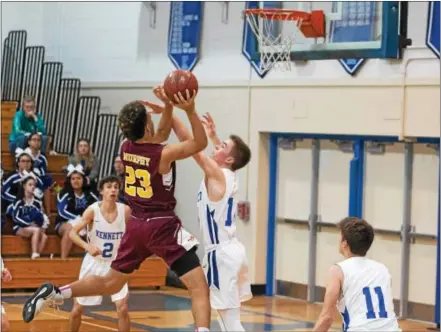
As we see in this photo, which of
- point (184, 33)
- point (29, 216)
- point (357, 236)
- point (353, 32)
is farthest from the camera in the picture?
point (184, 33)

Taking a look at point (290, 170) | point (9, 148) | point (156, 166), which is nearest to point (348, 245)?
point (156, 166)

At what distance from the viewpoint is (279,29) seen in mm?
13109

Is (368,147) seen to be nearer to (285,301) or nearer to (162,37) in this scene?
(285,301)

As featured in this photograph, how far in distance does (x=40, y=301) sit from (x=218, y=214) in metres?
1.50

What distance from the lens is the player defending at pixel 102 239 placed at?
31.3 feet

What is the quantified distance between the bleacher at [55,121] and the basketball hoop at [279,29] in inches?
135

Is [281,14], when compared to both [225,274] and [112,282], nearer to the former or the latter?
[225,274]

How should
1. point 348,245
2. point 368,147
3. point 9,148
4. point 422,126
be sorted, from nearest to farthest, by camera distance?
point 348,245, point 422,126, point 368,147, point 9,148

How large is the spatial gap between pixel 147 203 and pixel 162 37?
8356 millimetres

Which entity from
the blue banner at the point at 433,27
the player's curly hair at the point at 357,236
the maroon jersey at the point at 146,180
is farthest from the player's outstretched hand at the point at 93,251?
the blue banner at the point at 433,27

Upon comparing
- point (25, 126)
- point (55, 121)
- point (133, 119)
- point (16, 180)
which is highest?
point (55, 121)

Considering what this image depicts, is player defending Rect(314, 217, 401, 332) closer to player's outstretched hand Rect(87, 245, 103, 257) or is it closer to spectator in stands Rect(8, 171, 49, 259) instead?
player's outstretched hand Rect(87, 245, 103, 257)

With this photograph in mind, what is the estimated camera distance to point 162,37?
15852mm

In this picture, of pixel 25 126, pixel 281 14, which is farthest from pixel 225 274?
pixel 25 126
